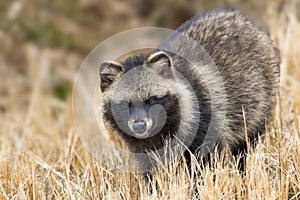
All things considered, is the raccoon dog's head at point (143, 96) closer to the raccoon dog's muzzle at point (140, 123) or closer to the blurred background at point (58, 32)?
the raccoon dog's muzzle at point (140, 123)

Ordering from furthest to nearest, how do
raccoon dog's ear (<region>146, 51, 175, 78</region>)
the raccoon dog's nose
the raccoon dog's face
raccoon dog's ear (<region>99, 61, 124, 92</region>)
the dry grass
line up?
raccoon dog's ear (<region>99, 61, 124, 92</region>) < raccoon dog's ear (<region>146, 51, 175, 78</region>) < the raccoon dog's face < the raccoon dog's nose < the dry grass

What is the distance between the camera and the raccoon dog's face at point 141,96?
4.94 m

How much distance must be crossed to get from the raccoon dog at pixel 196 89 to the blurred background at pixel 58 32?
4.41 metres

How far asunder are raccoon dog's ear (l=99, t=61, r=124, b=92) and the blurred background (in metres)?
4.61

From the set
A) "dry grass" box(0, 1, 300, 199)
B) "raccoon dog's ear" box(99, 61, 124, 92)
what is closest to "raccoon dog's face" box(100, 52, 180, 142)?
"raccoon dog's ear" box(99, 61, 124, 92)

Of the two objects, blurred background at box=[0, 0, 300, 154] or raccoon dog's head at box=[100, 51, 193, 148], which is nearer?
raccoon dog's head at box=[100, 51, 193, 148]

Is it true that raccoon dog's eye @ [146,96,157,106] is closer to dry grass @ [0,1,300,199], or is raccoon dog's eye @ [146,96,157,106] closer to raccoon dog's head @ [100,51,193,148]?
raccoon dog's head @ [100,51,193,148]

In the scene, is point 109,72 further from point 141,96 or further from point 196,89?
point 196,89

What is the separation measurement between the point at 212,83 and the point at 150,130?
0.75 m

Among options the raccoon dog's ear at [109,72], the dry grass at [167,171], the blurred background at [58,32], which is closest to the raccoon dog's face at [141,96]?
the raccoon dog's ear at [109,72]

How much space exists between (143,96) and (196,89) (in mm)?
490

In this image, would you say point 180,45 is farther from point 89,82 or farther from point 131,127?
point 89,82

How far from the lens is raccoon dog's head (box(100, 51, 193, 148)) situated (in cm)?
496

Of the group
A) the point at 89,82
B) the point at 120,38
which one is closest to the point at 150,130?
the point at 89,82
